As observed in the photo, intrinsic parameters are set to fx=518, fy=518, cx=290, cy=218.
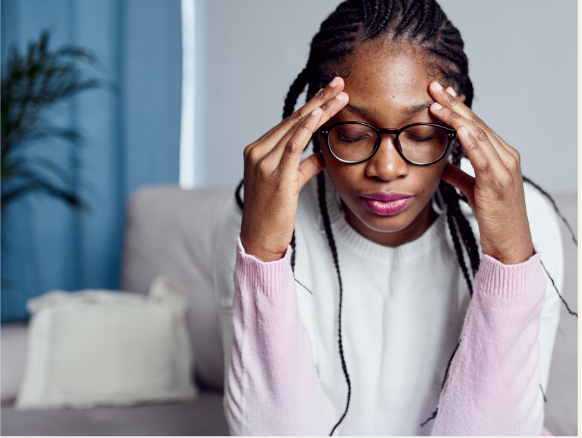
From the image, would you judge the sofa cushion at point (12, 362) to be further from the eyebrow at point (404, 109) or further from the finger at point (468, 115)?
the finger at point (468, 115)

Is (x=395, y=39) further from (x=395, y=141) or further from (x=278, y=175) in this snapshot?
(x=278, y=175)

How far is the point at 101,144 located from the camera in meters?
2.64

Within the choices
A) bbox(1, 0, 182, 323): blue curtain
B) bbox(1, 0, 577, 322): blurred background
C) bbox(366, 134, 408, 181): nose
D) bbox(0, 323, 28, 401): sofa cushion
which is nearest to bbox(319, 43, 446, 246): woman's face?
bbox(366, 134, 408, 181): nose

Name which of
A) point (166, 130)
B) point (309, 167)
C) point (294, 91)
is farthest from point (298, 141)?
point (166, 130)

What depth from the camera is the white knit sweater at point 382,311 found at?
1.12 metres

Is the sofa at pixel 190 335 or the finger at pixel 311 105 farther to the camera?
the sofa at pixel 190 335

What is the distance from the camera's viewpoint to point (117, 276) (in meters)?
2.67

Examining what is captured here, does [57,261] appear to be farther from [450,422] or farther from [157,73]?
[450,422]

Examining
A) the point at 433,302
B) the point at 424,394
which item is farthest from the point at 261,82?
the point at 424,394

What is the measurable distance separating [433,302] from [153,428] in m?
0.94

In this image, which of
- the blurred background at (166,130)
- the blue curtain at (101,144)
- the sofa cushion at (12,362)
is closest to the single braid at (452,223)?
the blurred background at (166,130)

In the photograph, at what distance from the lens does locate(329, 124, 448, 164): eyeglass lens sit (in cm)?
87

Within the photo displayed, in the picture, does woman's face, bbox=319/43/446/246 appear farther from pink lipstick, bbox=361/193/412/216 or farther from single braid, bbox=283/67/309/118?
single braid, bbox=283/67/309/118

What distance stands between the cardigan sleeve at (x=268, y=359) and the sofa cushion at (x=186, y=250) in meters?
0.79
